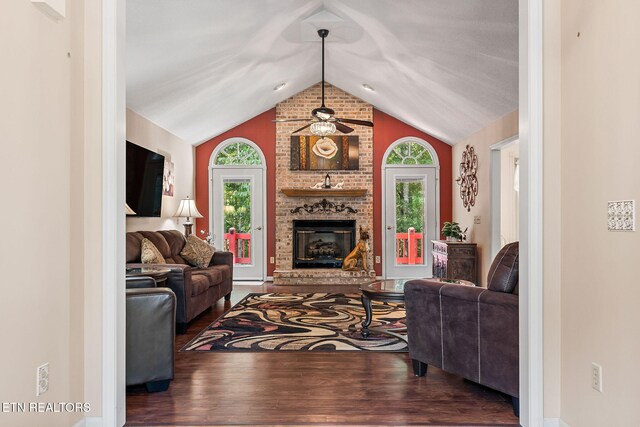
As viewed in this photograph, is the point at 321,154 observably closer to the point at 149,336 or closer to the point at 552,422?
the point at 149,336

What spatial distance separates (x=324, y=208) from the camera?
28.5 feet

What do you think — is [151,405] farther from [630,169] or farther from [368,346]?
[630,169]

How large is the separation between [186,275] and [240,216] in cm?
412

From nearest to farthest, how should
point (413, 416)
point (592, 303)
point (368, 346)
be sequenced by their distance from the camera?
point (592, 303), point (413, 416), point (368, 346)

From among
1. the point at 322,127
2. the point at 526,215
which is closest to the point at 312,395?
the point at 526,215

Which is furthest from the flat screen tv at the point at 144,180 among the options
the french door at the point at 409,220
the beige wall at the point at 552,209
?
the beige wall at the point at 552,209

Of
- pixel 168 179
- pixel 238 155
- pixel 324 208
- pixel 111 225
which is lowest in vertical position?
pixel 111 225

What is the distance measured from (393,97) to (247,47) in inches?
106

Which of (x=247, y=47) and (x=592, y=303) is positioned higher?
(x=247, y=47)

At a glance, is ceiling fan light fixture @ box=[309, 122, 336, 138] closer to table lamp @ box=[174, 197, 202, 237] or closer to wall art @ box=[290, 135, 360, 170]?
table lamp @ box=[174, 197, 202, 237]

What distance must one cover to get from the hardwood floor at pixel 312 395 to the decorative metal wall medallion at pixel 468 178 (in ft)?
13.6

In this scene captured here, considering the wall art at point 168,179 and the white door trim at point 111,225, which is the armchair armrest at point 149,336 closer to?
the white door trim at point 111,225

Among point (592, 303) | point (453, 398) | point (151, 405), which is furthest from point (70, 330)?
point (592, 303)

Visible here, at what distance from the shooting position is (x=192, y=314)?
4824 millimetres
